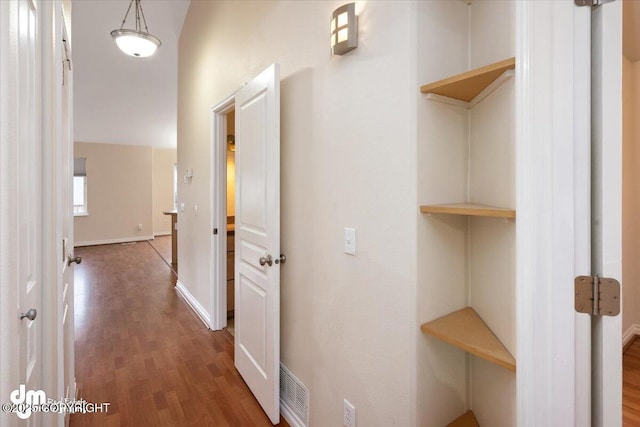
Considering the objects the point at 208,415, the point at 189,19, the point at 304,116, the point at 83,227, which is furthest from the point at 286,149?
the point at 83,227

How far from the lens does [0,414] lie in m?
0.70

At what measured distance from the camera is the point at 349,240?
144 cm

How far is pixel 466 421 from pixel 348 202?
3.37ft

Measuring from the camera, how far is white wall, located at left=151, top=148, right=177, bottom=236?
905 cm

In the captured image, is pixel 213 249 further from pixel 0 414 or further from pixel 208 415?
pixel 0 414

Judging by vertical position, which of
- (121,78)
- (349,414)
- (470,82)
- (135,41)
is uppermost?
(121,78)

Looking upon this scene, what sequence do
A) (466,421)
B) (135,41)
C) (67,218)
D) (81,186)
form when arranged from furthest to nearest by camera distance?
(81,186) < (135,41) < (67,218) < (466,421)

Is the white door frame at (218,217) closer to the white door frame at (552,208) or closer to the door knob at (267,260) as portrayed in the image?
the door knob at (267,260)

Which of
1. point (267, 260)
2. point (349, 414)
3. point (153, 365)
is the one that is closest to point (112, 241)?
point (153, 365)

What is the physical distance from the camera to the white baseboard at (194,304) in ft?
10.6

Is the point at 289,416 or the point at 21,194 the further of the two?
the point at 289,416

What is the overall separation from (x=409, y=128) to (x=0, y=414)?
137cm

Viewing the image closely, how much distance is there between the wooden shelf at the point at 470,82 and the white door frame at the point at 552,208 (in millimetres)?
58

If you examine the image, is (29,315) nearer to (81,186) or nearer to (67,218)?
(67,218)
